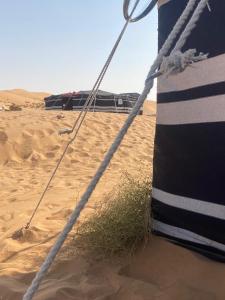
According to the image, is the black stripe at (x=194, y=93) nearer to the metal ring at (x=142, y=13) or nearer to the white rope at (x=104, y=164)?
the metal ring at (x=142, y=13)

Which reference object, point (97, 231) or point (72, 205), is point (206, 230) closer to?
point (97, 231)

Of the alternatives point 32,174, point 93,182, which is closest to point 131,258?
point 93,182

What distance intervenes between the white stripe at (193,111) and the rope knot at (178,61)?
0.92m

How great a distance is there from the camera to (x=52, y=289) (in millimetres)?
2811

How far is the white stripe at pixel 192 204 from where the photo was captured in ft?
8.41

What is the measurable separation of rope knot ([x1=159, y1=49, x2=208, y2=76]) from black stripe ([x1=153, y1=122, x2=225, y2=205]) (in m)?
0.95

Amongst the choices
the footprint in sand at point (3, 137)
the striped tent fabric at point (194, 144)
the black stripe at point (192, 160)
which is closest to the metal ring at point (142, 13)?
the striped tent fabric at point (194, 144)

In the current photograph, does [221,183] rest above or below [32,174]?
above

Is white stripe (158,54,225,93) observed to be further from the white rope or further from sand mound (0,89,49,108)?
sand mound (0,89,49,108)

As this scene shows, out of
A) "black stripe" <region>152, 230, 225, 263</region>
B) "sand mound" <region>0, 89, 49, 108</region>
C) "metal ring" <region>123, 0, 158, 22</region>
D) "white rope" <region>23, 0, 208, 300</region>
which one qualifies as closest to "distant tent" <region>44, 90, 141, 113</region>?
"sand mound" <region>0, 89, 49, 108</region>

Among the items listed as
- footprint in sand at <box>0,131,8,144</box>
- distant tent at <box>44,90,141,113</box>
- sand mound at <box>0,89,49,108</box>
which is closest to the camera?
footprint in sand at <box>0,131,8,144</box>

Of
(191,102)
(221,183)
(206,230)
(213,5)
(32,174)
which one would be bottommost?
(32,174)

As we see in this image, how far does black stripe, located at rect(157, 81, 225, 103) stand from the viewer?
2.55m

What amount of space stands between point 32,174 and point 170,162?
205 inches
